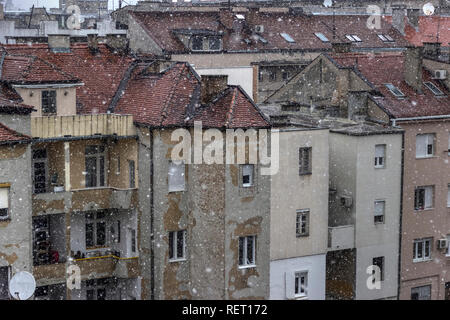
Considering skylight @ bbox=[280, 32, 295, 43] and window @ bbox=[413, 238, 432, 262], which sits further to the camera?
skylight @ bbox=[280, 32, 295, 43]

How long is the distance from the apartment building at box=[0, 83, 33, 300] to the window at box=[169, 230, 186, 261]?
5141 mm

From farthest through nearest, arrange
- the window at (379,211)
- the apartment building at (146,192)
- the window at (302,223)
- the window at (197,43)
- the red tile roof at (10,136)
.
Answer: the window at (197,43)
the window at (379,211)
the window at (302,223)
the apartment building at (146,192)
the red tile roof at (10,136)

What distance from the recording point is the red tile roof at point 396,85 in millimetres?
36844

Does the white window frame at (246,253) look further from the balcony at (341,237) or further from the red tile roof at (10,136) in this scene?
the red tile roof at (10,136)

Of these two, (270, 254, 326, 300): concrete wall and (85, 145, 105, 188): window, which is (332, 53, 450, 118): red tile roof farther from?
(85, 145, 105, 188): window

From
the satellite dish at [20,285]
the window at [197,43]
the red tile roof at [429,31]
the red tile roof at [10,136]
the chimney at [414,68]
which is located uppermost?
the red tile roof at [429,31]

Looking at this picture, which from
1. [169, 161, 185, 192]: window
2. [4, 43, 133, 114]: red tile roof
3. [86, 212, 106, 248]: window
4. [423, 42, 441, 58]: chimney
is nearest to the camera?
[169, 161, 185, 192]: window

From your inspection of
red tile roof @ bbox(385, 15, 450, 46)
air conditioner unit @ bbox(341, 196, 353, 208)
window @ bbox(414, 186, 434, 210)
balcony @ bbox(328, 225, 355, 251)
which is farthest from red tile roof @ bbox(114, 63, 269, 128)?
red tile roof @ bbox(385, 15, 450, 46)

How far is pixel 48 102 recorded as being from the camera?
27.8 meters

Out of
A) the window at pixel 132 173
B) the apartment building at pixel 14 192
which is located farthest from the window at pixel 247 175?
the apartment building at pixel 14 192

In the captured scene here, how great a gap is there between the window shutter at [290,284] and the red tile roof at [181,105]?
647 cm

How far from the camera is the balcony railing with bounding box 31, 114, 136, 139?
26.9m

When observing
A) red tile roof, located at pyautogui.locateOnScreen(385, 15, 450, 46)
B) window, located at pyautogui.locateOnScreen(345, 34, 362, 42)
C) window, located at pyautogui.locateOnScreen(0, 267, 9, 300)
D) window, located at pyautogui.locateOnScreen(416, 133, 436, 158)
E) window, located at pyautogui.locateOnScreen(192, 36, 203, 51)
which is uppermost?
red tile roof, located at pyautogui.locateOnScreen(385, 15, 450, 46)

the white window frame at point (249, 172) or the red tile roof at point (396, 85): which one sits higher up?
the red tile roof at point (396, 85)
